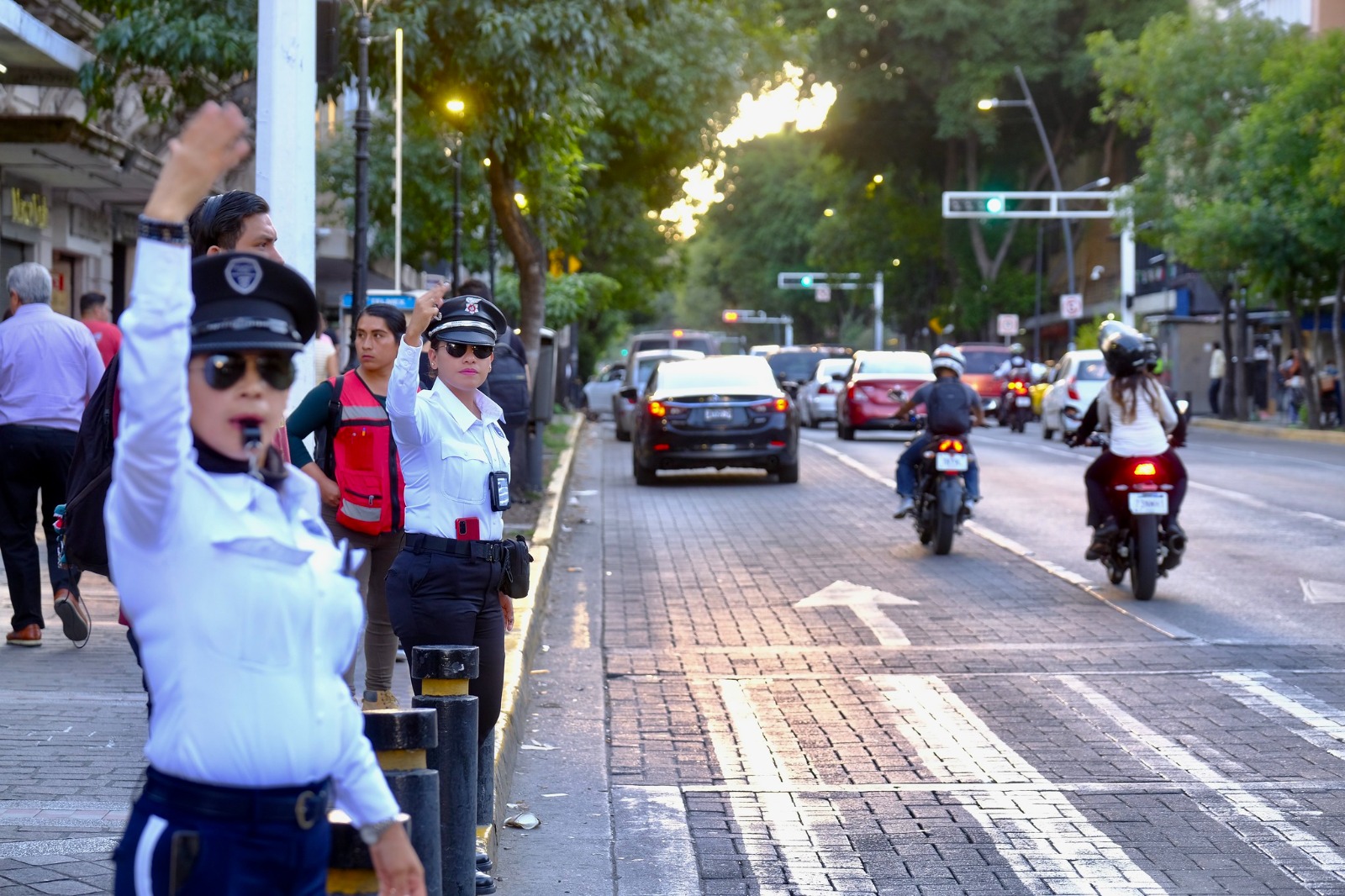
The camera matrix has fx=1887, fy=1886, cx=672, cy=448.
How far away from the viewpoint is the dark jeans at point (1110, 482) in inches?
473

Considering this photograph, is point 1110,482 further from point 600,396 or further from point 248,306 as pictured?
point 600,396

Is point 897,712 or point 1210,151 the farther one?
point 1210,151

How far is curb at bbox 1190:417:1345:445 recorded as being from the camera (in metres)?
35.4

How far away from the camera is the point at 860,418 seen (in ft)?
102

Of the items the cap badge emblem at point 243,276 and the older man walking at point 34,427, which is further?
the older man walking at point 34,427

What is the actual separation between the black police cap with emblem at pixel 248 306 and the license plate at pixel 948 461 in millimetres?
11569

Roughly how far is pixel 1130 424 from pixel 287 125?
5.74 metres

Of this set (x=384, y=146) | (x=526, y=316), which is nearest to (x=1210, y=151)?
(x=384, y=146)

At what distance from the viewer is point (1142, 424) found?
12.1 m

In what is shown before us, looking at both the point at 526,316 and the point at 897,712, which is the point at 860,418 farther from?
the point at 897,712

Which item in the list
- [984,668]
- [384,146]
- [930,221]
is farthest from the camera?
[930,221]

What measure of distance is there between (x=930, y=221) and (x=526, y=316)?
143ft

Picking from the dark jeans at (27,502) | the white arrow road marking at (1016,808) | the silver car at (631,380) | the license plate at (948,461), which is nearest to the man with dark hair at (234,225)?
the white arrow road marking at (1016,808)

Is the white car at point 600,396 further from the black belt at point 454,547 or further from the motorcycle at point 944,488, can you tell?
the black belt at point 454,547
